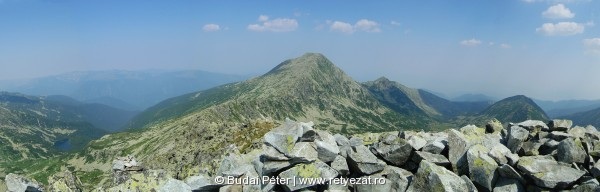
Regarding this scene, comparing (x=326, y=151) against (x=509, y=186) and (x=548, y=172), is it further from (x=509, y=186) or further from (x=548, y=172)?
(x=548, y=172)

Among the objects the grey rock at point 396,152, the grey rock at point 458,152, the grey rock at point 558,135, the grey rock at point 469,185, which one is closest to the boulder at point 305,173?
the grey rock at point 396,152

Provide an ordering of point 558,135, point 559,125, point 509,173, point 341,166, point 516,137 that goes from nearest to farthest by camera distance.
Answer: point 509,173
point 341,166
point 558,135
point 516,137
point 559,125

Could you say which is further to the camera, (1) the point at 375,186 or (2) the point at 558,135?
(2) the point at 558,135

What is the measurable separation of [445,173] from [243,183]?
1266 cm

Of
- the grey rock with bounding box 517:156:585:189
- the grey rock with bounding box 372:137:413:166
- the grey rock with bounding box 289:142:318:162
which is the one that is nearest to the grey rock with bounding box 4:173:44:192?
the grey rock with bounding box 289:142:318:162

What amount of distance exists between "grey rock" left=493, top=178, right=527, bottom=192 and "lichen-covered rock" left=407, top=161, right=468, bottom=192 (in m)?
2.11

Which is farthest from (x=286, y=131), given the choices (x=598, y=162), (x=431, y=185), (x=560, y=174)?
(x=598, y=162)

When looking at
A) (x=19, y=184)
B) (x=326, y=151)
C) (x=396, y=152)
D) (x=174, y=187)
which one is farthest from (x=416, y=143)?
(x=19, y=184)

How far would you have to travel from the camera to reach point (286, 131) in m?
29.7

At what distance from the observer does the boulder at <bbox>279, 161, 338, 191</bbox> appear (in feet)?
77.5

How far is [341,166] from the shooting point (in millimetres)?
25484

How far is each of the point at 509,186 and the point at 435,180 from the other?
4.59 m

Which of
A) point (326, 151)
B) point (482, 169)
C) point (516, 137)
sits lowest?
point (482, 169)

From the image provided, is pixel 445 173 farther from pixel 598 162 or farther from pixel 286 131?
pixel 286 131
